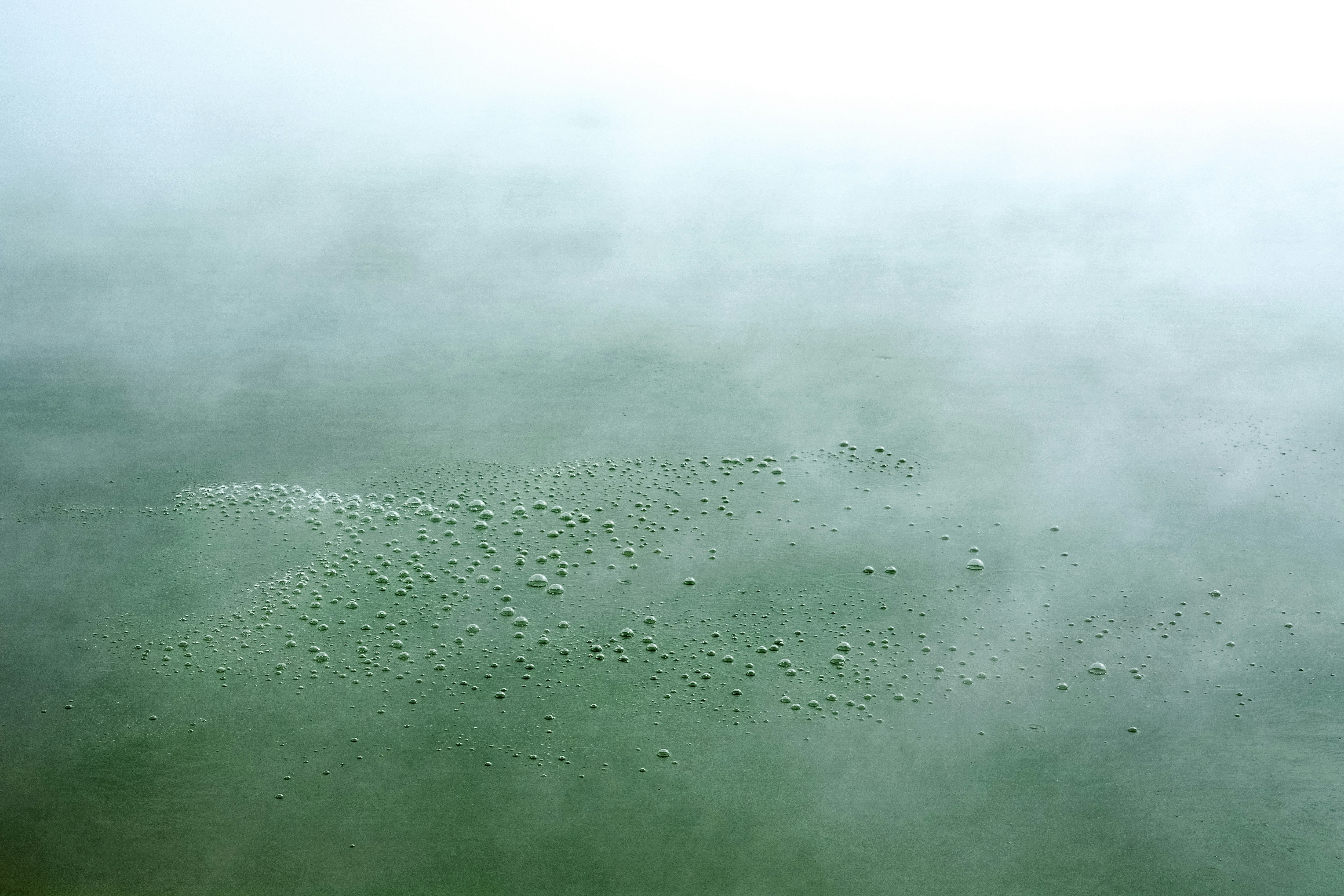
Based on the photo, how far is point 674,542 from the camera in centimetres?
370

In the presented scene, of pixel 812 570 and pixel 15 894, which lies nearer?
pixel 15 894

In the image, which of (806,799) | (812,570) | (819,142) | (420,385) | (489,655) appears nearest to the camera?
(806,799)

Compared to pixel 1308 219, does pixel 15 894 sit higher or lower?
lower

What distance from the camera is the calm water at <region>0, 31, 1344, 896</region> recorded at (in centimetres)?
279

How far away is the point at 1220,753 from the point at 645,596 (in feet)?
5.03

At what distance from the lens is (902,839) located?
275 centimetres

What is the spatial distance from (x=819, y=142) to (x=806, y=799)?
464cm

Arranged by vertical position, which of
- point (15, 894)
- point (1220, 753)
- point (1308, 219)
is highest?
point (1308, 219)

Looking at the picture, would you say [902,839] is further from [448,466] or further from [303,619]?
[448,466]

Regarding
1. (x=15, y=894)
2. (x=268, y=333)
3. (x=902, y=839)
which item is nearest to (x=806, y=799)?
(x=902, y=839)

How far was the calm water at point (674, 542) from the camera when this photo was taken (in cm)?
279

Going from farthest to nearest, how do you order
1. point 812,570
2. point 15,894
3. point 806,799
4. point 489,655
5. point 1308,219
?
point 1308,219 < point 812,570 < point 489,655 < point 806,799 < point 15,894

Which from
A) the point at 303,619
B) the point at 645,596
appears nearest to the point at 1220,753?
the point at 645,596

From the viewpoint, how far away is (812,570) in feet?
11.7
